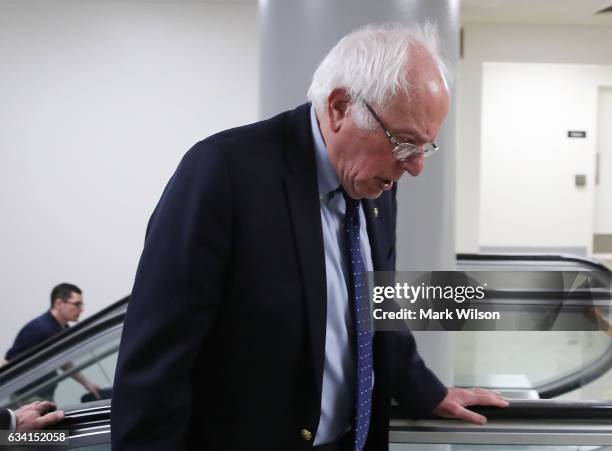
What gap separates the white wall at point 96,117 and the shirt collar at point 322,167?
6.96 meters

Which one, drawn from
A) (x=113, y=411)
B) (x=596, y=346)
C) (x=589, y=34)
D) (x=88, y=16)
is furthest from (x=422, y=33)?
(x=589, y=34)

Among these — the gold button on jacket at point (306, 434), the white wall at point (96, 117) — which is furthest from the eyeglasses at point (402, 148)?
the white wall at point (96, 117)

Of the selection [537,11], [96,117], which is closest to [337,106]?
[96,117]

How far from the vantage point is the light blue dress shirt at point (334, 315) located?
1.62 metres

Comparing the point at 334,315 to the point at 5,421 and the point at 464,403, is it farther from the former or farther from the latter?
the point at 5,421

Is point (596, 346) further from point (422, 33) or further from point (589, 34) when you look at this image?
point (589, 34)

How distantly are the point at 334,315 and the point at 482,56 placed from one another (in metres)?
9.65

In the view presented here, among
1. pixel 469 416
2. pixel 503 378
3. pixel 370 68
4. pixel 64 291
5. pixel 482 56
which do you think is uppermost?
pixel 482 56

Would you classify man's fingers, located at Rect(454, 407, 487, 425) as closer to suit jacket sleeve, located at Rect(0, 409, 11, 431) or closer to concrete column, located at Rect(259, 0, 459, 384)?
suit jacket sleeve, located at Rect(0, 409, 11, 431)

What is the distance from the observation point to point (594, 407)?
73.6 inches

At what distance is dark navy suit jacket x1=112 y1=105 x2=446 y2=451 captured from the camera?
1.41 m

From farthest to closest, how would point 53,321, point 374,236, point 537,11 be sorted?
point 537,11 → point 53,321 → point 374,236

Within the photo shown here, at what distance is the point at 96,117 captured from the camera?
8.46 m

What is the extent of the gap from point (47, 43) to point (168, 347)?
303 inches
